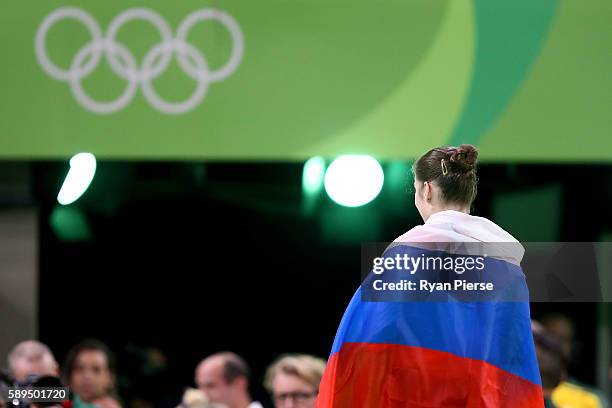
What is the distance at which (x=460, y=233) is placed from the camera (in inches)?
140

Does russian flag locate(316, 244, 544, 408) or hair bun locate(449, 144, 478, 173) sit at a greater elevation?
hair bun locate(449, 144, 478, 173)

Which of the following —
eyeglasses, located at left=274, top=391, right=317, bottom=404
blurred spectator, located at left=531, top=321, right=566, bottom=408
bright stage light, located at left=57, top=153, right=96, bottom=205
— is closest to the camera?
blurred spectator, located at left=531, top=321, right=566, bottom=408

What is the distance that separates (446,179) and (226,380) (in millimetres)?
2402

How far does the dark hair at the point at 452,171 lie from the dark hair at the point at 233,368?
7.57 ft

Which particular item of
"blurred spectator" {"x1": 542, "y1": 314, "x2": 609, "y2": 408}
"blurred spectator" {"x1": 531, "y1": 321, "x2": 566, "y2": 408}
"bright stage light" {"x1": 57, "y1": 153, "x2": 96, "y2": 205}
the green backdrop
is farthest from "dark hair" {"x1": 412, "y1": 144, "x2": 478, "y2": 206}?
"bright stage light" {"x1": 57, "y1": 153, "x2": 96, "y2": 205}

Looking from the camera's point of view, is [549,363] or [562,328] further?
[562,328]

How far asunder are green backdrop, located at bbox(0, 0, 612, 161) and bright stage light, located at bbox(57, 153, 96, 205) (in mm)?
66

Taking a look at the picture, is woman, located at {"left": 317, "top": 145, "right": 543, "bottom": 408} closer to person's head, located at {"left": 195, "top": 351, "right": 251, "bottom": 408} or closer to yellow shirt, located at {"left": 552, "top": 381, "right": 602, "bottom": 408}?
yellow shirt, located at {"left": 552, "top": 381, "right": 602, "bottom": 408}

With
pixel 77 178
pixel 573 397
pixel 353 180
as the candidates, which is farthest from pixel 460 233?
pixel 77 178

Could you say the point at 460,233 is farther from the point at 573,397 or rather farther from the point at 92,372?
the point at 92,372

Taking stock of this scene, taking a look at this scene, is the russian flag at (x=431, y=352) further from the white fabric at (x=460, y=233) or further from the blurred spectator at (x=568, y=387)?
the blurred spectator at (x=568, y=387)

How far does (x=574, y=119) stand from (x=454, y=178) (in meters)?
2.24

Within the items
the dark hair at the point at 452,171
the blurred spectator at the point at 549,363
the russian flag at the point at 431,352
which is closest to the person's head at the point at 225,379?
the blurred spectator at the point at 549,363

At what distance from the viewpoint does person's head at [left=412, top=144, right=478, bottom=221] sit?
3578 millimetres
